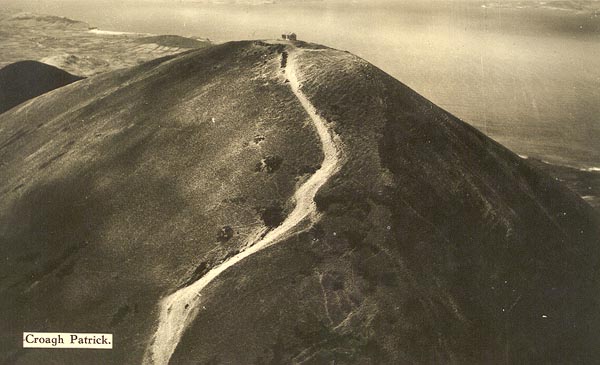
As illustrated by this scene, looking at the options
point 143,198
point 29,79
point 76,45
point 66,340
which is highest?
point 76,45

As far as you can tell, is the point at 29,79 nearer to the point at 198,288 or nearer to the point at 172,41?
the point at 172,41

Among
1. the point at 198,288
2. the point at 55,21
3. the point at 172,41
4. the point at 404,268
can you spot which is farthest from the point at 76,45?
the point at 404,268

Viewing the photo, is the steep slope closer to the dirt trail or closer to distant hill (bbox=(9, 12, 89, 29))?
distant hill (bbox=(9, 12, 89, 29))

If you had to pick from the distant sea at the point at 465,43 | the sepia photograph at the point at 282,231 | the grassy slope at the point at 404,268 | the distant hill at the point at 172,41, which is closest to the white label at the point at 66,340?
the sepia photograph at the point at 282,231

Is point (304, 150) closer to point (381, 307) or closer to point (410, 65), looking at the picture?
point (381, 307)

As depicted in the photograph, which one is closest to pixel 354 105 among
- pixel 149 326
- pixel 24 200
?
pixel 149 326

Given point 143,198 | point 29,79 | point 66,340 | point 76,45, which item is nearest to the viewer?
point 66,340

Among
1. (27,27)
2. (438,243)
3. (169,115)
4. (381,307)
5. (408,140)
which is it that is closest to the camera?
(381,307)
